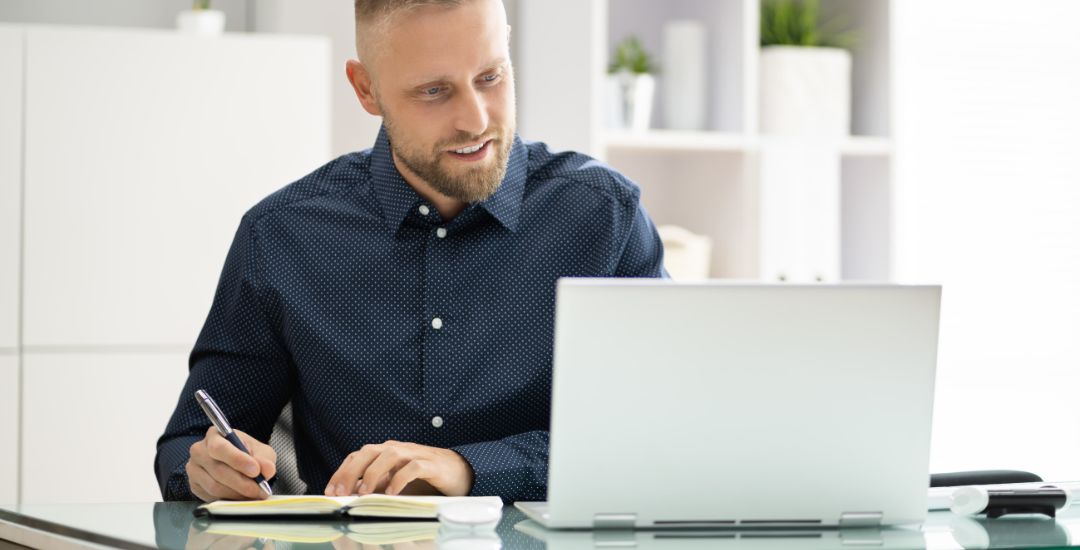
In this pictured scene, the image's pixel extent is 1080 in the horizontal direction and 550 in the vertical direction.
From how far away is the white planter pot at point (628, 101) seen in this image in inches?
144

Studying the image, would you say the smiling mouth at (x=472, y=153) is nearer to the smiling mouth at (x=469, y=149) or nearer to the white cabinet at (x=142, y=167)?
the smiling mouth at (x=469, y=149)

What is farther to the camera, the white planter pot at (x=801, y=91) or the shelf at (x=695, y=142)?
the white planter pot at (x=801, y=91)

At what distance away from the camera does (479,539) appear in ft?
4.15

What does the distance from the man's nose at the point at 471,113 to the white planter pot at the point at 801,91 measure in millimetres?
2072

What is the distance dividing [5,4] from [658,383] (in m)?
2.98

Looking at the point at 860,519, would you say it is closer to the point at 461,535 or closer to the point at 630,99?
the point at 461,535

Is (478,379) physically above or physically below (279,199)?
below

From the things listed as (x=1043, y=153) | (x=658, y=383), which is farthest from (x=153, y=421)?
(x=1043, y=153)

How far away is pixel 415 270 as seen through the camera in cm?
197

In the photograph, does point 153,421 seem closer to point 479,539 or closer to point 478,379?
point 478,379

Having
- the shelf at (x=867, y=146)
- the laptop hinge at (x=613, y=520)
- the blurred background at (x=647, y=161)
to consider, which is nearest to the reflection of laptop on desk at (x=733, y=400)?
the laptop hinge at (x=613, y=520)

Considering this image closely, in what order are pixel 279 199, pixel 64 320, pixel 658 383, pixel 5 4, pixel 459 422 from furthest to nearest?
pixel 5 4, pixel 64 320, pixel 279 199, pixel 459 422, pixel 658 383

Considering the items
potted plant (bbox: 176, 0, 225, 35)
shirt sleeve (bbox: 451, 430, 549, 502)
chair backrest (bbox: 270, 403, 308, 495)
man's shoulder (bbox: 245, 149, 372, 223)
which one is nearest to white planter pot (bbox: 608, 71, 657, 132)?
potted plant (bbox: 176, 0, 225, 35)

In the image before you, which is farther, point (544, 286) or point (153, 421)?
point (153, 421)
